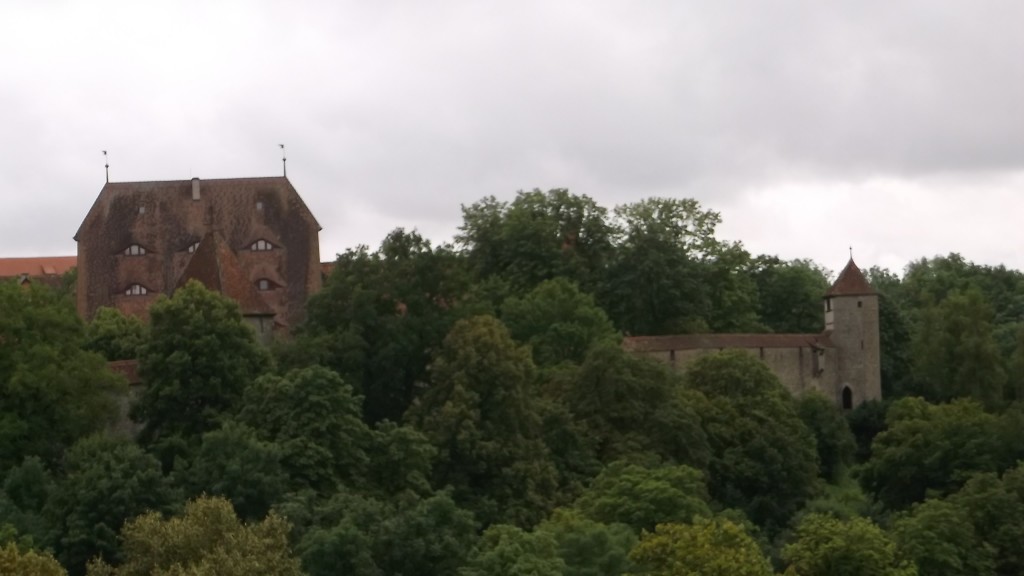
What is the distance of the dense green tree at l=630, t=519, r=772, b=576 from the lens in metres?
53.2

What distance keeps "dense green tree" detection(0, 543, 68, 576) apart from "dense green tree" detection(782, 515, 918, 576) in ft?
65.4

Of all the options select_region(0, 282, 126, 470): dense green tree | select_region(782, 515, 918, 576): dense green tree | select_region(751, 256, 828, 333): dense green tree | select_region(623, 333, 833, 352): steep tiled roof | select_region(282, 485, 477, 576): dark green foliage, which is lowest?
select_region(782, 515, 918, 576): dense green tree

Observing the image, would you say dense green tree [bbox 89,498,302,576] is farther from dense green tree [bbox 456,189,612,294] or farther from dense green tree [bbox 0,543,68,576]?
dense green tree [bbox 456,189,612,294]

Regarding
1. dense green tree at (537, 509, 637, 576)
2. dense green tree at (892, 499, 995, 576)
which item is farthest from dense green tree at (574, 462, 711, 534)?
dense green tree at (892, 499, 995, 576)

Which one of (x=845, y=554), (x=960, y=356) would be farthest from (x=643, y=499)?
(x=960, y=356)

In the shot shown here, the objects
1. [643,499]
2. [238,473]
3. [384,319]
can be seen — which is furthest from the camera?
[384,319]

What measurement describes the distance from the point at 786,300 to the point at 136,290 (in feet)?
89.0

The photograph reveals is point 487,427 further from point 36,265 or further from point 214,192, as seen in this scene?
point 36,265

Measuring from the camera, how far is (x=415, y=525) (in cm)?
5534

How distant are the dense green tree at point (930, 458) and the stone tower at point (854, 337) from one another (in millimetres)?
11057

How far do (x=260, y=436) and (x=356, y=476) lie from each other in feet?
8.64

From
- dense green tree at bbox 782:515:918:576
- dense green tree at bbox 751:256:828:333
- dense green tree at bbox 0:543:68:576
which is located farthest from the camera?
dense green tree at bbox 751:256:828:333

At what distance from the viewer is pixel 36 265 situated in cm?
14988

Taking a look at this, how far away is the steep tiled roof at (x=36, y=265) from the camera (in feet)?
488
